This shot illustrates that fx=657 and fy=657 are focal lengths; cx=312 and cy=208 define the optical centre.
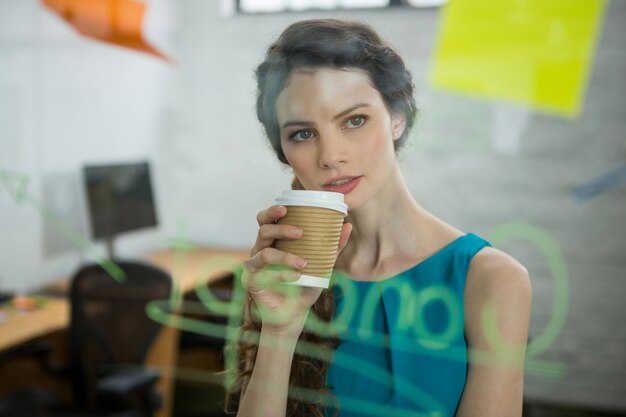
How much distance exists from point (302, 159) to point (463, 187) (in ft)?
4.16

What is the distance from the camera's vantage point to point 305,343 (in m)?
0.53

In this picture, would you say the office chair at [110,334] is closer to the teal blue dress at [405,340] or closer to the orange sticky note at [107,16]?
the orange sticky note at [107,16]

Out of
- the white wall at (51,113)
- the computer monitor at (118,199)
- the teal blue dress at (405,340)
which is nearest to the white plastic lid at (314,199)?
the teal blue dress at (405,340)

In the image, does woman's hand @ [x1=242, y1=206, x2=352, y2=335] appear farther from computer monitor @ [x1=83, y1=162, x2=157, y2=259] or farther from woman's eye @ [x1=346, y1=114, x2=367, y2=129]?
computer monitor @ [x1=83, y1=162, x2=157, y2=259]

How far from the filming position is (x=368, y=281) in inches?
20.6

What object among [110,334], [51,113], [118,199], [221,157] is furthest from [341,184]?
[118,199]

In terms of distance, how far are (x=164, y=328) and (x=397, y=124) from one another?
1261 mm

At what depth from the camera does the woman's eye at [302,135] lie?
1.49 ft

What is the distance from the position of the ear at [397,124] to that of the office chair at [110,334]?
3.56 ft

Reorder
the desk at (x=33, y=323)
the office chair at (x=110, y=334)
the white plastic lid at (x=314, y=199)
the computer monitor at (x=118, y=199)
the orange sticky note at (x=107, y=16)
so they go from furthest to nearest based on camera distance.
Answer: the computer monitor at (x=118, y=199), the office chair at (x=110, y=334), the desk at (x=33, y=323), the orange sticky note at (x=107, y=16), the white plastic lid at (x=314, y=199)

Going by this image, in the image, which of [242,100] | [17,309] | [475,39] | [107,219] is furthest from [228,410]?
[475,39]

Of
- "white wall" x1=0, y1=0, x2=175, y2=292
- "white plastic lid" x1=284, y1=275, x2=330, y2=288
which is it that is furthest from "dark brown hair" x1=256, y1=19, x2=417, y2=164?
"white wall" x1=0, y1=0, x2=175, y2=292

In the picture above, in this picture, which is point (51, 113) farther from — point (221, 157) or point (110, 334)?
point (221, 157)

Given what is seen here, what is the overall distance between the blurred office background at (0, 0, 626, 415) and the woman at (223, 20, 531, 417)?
1.59 ft
